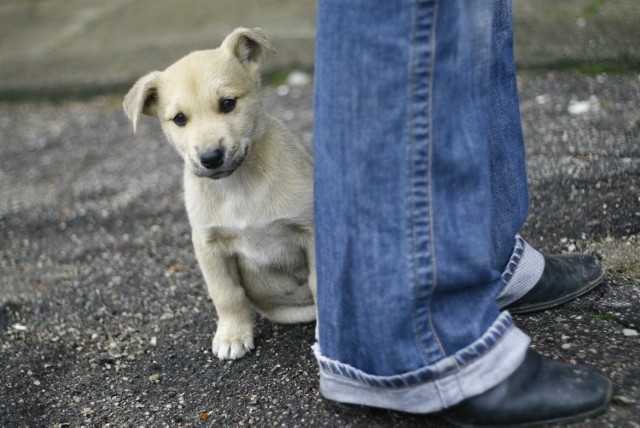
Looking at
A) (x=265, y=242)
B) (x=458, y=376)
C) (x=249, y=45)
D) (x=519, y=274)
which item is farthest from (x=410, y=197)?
(x=249, y=45)

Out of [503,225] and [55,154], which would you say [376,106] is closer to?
[503,225]

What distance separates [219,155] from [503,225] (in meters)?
0.98

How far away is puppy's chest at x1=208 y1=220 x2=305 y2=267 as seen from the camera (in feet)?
8.20

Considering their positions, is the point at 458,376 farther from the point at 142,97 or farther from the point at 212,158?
the point at 142,97

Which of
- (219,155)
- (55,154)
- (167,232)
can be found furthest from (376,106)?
(55,154)

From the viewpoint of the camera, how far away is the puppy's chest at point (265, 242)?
2.50 metres

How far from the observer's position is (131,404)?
2.44m

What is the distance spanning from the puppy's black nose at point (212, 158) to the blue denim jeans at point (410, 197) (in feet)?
2.04

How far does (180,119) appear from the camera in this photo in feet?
8.25

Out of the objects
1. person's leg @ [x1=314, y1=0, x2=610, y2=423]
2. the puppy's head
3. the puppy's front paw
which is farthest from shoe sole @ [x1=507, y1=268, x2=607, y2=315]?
the puppy's head

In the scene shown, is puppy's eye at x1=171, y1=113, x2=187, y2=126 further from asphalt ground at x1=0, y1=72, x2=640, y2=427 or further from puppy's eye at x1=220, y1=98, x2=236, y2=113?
asphalt ground at x1=0, y1=72, x2=640, y2=427

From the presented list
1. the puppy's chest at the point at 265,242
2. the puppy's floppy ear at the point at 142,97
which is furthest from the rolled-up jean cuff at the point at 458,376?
the puppy's floppy ear at the point at 142,97

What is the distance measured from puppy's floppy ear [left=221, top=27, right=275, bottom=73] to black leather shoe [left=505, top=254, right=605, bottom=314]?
1.29 metres

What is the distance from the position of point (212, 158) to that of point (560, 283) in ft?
4.27
